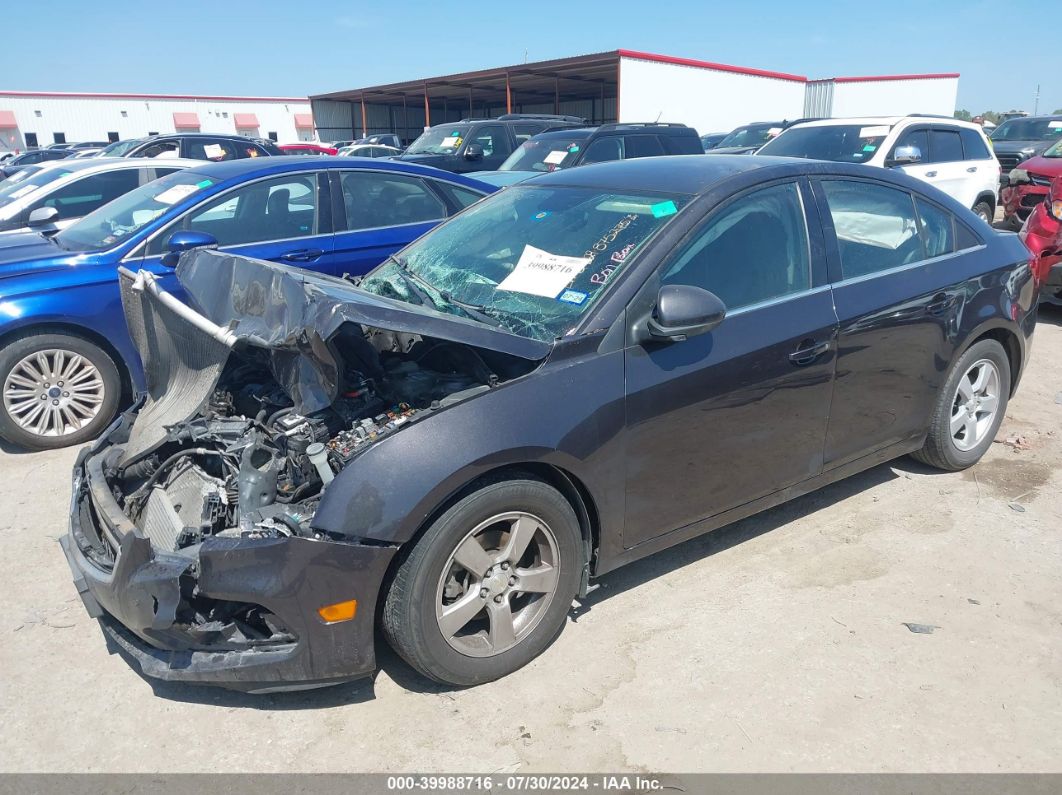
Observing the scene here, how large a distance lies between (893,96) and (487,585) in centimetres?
3362

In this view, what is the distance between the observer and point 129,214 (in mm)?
6039

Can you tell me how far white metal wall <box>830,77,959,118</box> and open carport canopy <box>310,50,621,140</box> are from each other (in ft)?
28.6

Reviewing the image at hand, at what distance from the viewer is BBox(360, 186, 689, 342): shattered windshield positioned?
318 centimetres

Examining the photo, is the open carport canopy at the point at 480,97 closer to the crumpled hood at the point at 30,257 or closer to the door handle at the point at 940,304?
the crumpled hood at the point at 30,257

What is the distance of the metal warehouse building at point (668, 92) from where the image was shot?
26125mm

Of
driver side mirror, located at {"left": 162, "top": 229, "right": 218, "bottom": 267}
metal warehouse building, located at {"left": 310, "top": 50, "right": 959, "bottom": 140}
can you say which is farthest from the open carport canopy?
driver side mirror, located at {"left": 162, "top": 229, "right": 218, "bottom": 267}

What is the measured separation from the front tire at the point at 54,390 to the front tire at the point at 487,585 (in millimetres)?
3682

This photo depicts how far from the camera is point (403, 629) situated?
8.89 feet

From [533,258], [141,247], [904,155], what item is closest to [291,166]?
[141,247]

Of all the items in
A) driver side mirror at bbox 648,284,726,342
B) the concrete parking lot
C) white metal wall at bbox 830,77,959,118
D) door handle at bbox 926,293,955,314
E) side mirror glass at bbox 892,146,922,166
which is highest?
white metal wall at bbox 830,77,959,118

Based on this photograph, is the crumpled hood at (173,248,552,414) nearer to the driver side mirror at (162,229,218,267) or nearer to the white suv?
the driver side mirror at (162,229,218,267)

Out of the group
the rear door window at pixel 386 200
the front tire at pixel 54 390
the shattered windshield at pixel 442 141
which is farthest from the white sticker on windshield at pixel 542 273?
the shattered windshield at pixel 442 141

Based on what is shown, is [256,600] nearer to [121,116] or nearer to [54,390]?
[54,390]
